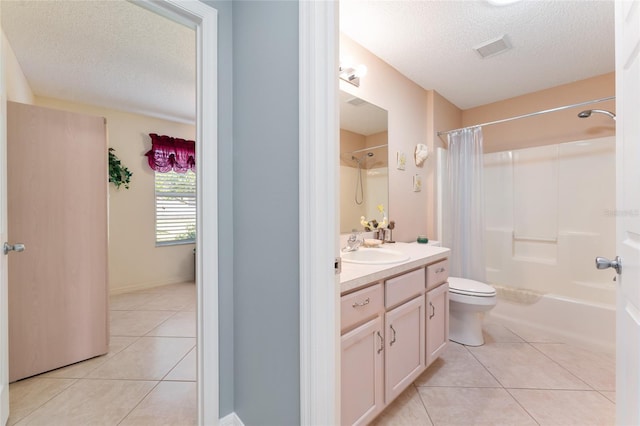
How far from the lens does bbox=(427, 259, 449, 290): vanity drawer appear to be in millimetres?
1692

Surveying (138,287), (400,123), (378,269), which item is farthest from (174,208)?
(378,269)

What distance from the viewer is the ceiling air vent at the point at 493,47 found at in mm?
1970

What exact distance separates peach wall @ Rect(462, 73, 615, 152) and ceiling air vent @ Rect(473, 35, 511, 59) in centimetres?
91

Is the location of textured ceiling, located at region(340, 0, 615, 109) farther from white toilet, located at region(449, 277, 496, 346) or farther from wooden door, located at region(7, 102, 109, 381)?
wooden door, located at region(7, 102, 109, 381)

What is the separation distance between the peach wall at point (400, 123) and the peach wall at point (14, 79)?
2.58 meters

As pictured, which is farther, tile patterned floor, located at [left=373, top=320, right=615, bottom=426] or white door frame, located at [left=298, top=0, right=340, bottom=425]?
tile patterned floor, located at [left=373, top=320, right=615, bottom=426]

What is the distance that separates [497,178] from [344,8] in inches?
101

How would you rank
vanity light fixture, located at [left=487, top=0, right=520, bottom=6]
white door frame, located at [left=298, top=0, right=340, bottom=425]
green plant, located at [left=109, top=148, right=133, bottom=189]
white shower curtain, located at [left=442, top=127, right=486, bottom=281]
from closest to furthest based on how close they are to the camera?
white door frame, located at [left=298, top=0, right=340, bottom=425]
vanity light fixture, located at [left=487, top=0, right=520, bottom=6]
white shower curtain, located at [left=442, top=127, right=486, bottom=281]
green plant, located at [left=109, top=148, right=133, bottom=189]

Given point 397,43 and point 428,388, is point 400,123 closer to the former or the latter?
point 397,43

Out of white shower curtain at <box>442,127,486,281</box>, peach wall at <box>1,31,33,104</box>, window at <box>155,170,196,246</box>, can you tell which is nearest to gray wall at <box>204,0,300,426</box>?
peach wall at <box>1,31,33,104</box>

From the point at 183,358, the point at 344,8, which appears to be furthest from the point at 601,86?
the point at 183,358

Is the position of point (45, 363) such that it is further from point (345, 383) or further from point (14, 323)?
point (345, 383)

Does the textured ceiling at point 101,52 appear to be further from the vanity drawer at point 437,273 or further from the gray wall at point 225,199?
the vanity drawer at point 437,273

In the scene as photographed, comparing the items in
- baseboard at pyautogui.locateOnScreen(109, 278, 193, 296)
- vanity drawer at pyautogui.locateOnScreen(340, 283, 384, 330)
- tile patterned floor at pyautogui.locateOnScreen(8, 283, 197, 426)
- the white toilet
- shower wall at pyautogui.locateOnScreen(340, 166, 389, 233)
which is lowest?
tile patterned floor at pyautogui.locateOnScreen(8, 283, 197, 426)
